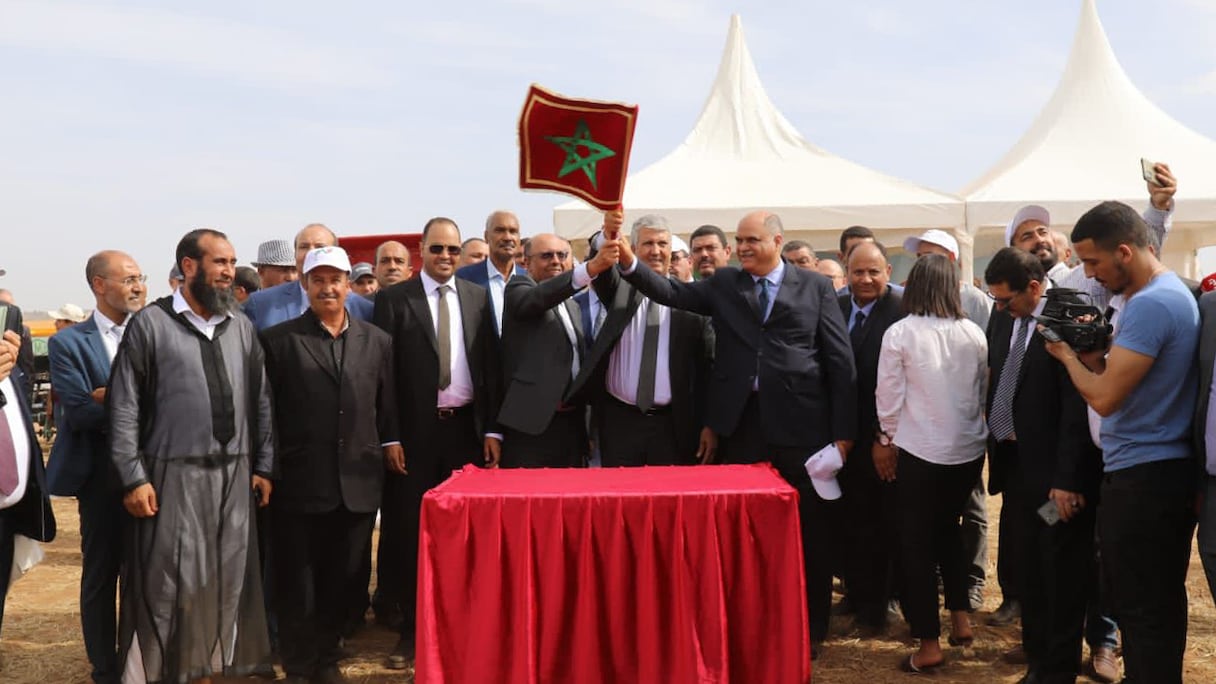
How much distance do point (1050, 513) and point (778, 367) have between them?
120 centimetres

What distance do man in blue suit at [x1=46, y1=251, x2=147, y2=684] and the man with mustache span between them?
1.39ft

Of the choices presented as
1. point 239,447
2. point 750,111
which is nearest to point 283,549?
point 239,447

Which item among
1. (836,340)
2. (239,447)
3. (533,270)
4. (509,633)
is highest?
(533,270)

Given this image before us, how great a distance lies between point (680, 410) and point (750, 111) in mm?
11193

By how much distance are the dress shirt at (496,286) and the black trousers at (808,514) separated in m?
1.36

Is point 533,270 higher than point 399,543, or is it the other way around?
point 533,270

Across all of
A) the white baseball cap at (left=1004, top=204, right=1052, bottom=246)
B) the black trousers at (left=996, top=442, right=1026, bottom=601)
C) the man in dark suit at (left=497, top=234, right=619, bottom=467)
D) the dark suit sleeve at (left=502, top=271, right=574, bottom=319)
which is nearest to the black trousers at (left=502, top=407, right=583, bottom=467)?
the man in dark suit at (left=497, top=234, right=619, bottom=467)

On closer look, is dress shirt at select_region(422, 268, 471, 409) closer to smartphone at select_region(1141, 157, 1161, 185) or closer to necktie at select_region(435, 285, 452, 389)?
necktie at select_region(435, 285, 452, 389)

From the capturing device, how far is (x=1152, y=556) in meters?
3.10

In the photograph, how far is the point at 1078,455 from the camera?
3584 millimetres

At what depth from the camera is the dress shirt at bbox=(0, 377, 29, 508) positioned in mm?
4094

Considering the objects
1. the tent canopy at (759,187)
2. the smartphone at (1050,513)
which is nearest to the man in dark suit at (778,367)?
the smartphone at (1050,513)

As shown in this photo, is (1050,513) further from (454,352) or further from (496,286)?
(496,286)

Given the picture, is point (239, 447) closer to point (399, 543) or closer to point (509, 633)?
point (399, 543)
